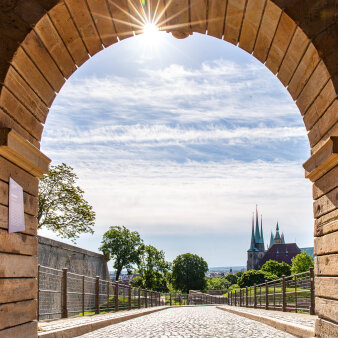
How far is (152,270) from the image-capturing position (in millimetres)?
65688

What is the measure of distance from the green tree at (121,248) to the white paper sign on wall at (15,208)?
55840mm

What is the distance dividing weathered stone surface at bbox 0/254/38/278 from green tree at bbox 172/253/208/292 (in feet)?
242

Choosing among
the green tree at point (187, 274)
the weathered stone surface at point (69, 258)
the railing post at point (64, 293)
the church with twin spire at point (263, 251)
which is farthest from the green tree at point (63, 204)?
the church with twin spire at point (263, 251)

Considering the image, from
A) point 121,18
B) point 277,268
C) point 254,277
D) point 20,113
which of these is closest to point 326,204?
point 121,18

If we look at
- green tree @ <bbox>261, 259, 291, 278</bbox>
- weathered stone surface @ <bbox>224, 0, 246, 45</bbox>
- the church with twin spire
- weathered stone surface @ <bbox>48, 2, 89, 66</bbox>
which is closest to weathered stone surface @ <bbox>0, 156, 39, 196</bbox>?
weathered stone surface @ <bbox>48, 2, 89, 66</bbox>

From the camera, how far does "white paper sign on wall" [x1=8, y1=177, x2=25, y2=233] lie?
4.56 meters

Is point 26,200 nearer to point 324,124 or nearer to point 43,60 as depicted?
point 43,60

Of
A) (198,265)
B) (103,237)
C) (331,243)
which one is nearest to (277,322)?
(331,243)

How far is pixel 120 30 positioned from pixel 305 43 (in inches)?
91.3

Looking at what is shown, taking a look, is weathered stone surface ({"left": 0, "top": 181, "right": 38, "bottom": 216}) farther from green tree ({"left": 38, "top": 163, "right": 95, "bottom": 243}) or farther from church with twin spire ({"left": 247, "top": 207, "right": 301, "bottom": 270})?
church with twin spire ({"left": 247, "top": 207, "right": 301, "bottom": 270})

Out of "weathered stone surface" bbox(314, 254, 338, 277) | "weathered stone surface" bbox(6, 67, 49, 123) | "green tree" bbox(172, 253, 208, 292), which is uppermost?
"weathered stone surface" bbox(6, 67, 49, 123)

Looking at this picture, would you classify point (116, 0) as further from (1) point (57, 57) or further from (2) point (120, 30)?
(1) point (57, 57)

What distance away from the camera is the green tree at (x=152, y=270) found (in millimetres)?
63344

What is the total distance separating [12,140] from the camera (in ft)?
14.6
